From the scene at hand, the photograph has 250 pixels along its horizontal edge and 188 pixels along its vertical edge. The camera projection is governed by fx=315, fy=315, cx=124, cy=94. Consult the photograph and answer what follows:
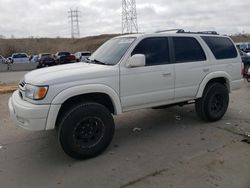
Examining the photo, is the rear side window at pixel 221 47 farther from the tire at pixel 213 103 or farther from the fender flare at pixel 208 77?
the tire at pixel 213 103

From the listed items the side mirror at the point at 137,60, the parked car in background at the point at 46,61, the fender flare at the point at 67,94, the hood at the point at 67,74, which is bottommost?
the parked car in background at the point at 46,61

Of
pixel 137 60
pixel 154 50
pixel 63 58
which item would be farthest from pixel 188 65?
pixel 63 58

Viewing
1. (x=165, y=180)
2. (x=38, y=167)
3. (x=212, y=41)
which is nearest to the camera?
(x=165, y=180)

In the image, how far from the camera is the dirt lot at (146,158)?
13.5ft

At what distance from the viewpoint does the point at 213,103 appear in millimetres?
6566

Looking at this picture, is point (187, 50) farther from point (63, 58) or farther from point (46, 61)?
point (63, 58)

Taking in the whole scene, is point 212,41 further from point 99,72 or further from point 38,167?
point 38,167

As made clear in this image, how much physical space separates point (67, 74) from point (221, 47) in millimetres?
3559

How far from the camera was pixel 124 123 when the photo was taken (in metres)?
6.78

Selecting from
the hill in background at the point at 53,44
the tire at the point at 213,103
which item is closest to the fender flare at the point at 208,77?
the tire at the point at 213,103

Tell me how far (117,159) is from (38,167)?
1.17 meters

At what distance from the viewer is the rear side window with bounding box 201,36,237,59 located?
6.45 m

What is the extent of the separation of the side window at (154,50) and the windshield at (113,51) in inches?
8.1

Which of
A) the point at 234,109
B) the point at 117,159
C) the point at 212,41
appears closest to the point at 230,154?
the point at 117,159
